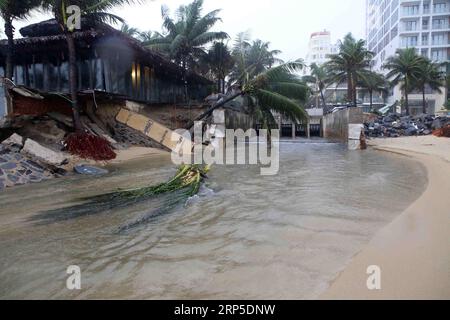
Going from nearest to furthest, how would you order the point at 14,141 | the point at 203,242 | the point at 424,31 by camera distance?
the point at 203,242
the point at 14,141
the point at 424,31

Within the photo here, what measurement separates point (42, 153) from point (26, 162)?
794mm

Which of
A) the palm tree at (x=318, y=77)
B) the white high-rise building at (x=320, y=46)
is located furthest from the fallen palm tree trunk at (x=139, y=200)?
the white high-rise building at (x=320, y=46)

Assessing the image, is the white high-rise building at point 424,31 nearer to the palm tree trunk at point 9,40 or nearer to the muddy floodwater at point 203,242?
the palm tree trunk at point 9,40

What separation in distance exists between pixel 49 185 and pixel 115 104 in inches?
380

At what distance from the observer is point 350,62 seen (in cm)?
4259

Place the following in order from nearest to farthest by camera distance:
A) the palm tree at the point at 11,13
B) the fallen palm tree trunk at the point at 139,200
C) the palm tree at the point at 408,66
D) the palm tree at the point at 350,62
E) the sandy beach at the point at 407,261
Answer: the sandy beach at the point at 407,261, the fallen palm tree trunk at the point at 139,200, the palm tree at the point at 11,13, the palm tree at the point at 350,62, the palm tree at the point at 408,66

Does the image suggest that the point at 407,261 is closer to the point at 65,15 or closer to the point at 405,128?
the point at 65,15

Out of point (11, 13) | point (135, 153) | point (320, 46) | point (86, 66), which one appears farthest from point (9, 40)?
point (320, 46)

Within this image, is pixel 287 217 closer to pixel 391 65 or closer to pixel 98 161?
pixel 98 161

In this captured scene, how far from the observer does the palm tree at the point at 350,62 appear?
42.0 metres

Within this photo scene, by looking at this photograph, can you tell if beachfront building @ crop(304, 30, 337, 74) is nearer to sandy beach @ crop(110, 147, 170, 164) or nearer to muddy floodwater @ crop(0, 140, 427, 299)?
sandy beach @ crop(110, 147, 170, 164)

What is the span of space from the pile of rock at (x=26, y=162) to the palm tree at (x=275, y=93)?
8.70m
